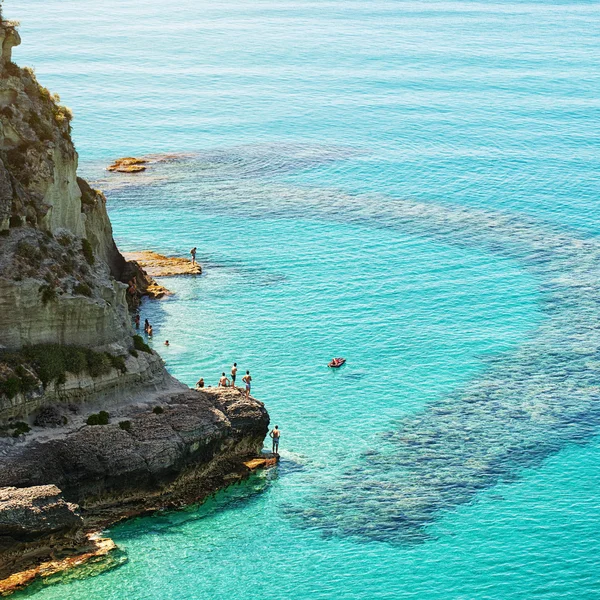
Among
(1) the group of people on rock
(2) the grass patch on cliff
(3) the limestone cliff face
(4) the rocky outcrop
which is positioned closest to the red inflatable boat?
(1) the group of people on rock

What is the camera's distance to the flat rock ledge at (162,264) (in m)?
110

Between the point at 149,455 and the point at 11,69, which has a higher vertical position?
the point at 11,69

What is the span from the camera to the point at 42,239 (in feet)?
218

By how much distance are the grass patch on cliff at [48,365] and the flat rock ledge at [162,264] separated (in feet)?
142

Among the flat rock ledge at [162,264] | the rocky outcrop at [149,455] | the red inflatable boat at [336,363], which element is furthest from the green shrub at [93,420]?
the flat rock ledge at [162,264]

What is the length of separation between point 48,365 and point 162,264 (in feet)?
164

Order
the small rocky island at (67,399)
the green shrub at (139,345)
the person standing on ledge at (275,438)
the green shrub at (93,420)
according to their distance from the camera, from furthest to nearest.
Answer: the person standing on ledge at (275,438)
the green shrub at (139,345)
the green shrub at (93,420)
the small rocky island at (67,399)

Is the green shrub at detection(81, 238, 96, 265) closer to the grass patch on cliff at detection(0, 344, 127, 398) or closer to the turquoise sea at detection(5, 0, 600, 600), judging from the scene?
the grass patch on cliff at detection(0, 344, 127, 398)

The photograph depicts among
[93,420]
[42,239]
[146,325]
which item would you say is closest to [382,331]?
[146,325]

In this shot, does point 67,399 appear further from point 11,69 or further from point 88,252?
point 11,69

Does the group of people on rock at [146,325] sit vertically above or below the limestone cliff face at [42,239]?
below

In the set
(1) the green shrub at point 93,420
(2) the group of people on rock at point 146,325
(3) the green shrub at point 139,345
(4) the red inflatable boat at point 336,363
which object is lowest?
(4) the red inflatable boat at point 336,363

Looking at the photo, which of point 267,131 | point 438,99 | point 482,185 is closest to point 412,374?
point 482,185

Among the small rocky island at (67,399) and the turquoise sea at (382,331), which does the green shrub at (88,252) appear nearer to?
the small rocky island at (67,399)
